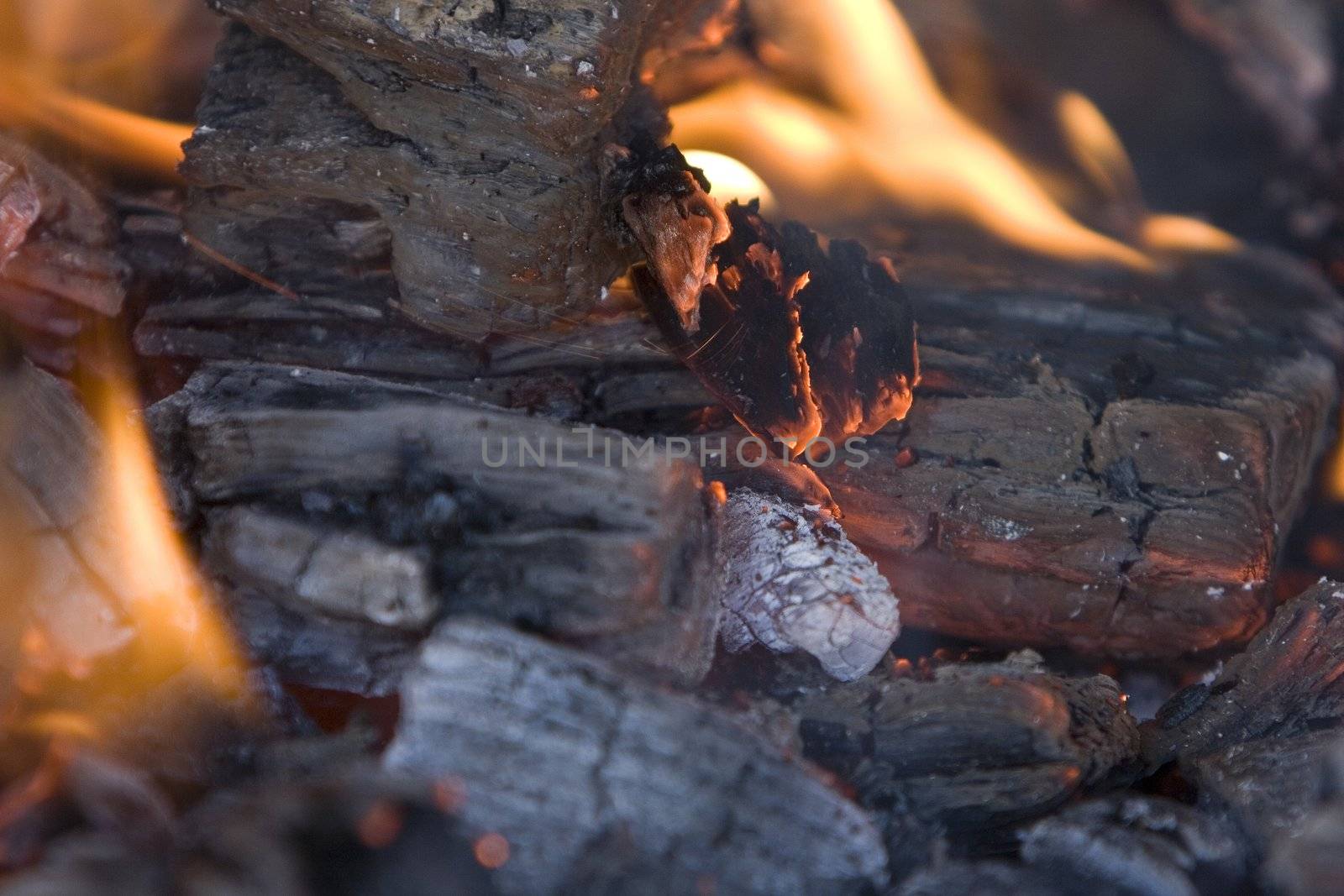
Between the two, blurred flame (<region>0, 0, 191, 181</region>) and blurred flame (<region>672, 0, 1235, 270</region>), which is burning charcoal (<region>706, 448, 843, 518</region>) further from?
blurred flame (<region>0, 0, 191, 181</region>)

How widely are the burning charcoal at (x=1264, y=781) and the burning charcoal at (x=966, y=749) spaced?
0.17 m

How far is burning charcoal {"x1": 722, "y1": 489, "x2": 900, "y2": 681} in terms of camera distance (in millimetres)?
1946

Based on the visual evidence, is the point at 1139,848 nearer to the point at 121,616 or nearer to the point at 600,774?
the point at 600,774

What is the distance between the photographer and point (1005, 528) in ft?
7.52

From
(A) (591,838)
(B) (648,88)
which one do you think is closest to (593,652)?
(A) (591,838)

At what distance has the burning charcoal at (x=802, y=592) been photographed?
1946mm

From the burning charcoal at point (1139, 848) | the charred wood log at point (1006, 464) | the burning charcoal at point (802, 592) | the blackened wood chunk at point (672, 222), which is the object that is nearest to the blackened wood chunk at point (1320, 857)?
the burning charcoal at point (1139, 848)

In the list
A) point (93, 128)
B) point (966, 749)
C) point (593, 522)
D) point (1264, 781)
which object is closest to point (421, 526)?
point (593, 522)

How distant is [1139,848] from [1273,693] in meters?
0.75

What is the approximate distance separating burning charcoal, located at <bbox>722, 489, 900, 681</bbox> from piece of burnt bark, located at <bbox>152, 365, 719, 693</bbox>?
17cm

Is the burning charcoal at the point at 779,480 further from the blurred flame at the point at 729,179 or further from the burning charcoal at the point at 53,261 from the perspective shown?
the burning charcoal at the point at 53,261

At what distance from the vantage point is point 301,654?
1.87m

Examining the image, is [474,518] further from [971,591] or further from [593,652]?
[971,591]

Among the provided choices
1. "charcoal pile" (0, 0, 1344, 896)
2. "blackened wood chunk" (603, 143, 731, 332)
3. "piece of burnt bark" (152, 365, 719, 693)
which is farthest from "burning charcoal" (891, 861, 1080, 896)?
"blackened wood chunk" (603, 143, 731, 332)
